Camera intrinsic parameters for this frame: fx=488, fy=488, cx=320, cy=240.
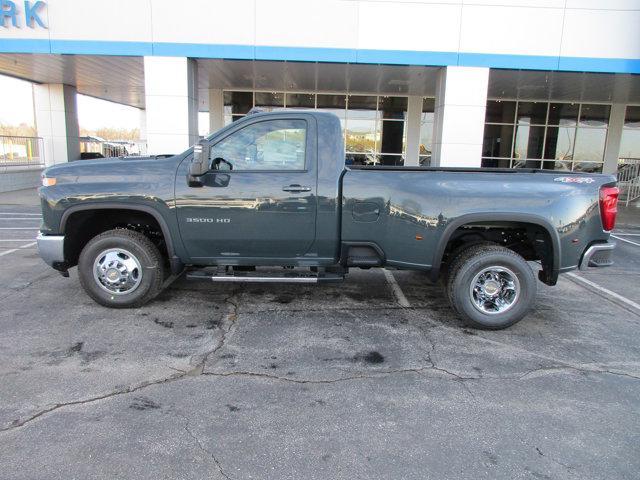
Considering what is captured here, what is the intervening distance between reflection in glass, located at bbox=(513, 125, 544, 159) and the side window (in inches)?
716

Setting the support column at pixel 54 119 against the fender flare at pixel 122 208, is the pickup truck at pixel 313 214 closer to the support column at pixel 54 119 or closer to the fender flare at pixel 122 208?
the fender flare at pixel 122 208

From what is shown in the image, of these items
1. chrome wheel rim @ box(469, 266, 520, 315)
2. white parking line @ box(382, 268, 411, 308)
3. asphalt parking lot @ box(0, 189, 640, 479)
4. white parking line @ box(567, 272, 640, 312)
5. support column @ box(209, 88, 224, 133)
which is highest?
support column @ box(209, 88, 224, 133)

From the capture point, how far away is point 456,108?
39.6 ft

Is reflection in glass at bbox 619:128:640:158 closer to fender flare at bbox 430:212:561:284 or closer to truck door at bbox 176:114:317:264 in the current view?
fender flare at bbox 430:212:561:284

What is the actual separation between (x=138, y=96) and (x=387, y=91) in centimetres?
1421

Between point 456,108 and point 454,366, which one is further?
point 456,108

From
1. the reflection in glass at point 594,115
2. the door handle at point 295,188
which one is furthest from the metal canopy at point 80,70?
the reflection in glass at point 594,115

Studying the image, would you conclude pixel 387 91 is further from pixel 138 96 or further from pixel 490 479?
pixel 490 479

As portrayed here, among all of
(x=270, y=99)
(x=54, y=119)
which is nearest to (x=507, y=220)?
(x=270, y=99)

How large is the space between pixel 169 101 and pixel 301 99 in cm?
885

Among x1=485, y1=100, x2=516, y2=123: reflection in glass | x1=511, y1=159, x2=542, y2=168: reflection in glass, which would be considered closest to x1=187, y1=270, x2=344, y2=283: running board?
x1=485, y1=100, x2=516, y2=123: reflection in glass

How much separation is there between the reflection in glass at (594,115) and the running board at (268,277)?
1955cm

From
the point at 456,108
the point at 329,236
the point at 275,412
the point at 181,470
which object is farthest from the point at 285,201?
the point at 456,108

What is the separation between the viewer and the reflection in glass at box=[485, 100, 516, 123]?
67.2 ft
